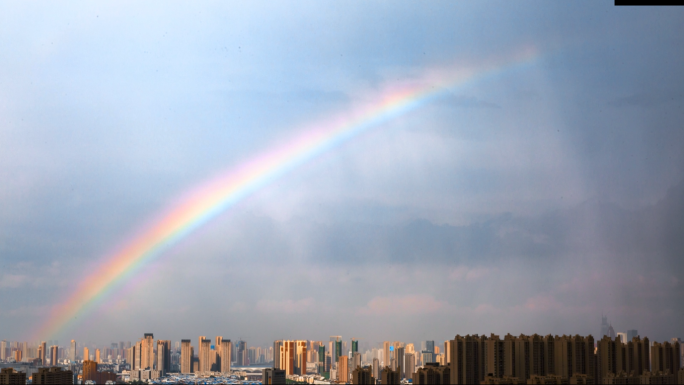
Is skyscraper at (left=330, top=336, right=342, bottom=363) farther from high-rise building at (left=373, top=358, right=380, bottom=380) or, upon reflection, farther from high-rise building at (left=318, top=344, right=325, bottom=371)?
high-rise building at (left=373, top=358, right=380, bottom=380)

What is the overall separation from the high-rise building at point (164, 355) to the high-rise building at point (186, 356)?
0.37m

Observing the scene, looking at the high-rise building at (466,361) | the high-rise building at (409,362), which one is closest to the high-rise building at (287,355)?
the high-rise building at (409,362)

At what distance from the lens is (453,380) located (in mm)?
9078

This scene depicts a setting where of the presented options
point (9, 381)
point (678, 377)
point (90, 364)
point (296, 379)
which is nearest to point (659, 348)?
point (678, 377)

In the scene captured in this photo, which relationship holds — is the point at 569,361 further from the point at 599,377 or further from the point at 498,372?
the point at 498,372

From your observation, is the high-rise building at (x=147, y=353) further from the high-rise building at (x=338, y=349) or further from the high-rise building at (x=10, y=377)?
the high-rise building at (x=10, y=377)

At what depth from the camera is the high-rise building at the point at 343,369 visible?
14.8 m

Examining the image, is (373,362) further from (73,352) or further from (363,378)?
(73,352)

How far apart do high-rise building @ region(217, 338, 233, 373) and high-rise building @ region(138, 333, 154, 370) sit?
182 cm

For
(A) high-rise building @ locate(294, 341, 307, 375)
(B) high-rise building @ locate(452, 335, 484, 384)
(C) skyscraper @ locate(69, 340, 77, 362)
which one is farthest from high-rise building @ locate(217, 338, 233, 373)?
(B) high-rise building @ locate(452, 335, 484, 384)

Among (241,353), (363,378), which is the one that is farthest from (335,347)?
(363,378)

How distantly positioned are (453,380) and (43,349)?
37.3ft

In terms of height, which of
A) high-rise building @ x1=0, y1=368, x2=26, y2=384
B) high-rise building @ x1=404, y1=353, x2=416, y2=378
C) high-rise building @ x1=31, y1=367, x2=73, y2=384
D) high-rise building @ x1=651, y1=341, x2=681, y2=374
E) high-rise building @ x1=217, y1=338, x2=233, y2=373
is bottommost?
high-rise building @ x1=217, y1=338, x2=233, y2=373

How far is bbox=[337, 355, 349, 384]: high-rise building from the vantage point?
14.8 meters
